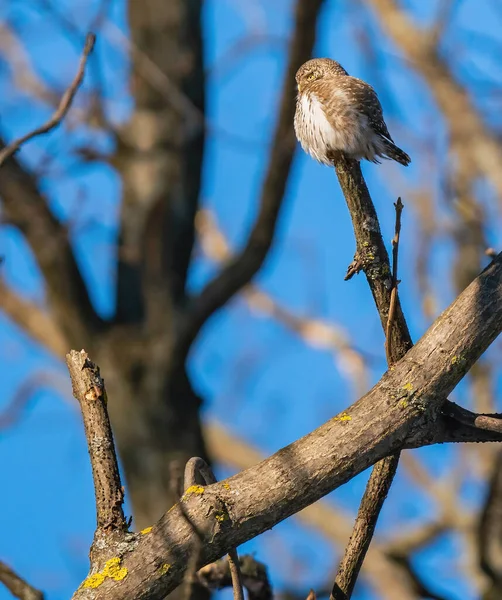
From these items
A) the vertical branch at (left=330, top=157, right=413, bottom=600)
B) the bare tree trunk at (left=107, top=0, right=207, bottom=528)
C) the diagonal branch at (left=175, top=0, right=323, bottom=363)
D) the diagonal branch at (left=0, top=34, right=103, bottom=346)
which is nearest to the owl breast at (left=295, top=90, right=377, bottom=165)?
the vertical branch at (left=330, top=157, right=413, bottom=600)

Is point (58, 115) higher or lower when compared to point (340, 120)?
higher

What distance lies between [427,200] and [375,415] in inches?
355

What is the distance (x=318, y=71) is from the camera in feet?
8.43

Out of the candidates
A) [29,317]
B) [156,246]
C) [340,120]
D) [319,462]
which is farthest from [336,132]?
[29,317]

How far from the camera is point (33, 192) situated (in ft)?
14.8

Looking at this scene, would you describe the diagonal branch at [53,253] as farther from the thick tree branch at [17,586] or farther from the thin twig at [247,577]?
the thick tree branch at [17,586]

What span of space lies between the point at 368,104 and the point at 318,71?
27 cm

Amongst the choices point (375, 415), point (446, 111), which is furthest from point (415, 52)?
point (375, 415)

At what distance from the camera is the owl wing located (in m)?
2.39

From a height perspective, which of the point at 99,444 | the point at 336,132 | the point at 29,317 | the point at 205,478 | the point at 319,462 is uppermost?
the point at 29,317

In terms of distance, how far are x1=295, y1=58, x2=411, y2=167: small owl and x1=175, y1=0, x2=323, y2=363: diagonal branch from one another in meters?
1.80

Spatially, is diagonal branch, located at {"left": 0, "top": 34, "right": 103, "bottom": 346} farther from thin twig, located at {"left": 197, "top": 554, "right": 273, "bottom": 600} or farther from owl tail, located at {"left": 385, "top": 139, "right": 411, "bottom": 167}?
owl tail, located at {"left": 385, "top": 139, "right": 411, "bottom": 167}

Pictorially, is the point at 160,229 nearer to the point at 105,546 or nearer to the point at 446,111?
the point at 105,546

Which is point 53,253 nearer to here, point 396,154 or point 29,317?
point 29,317
